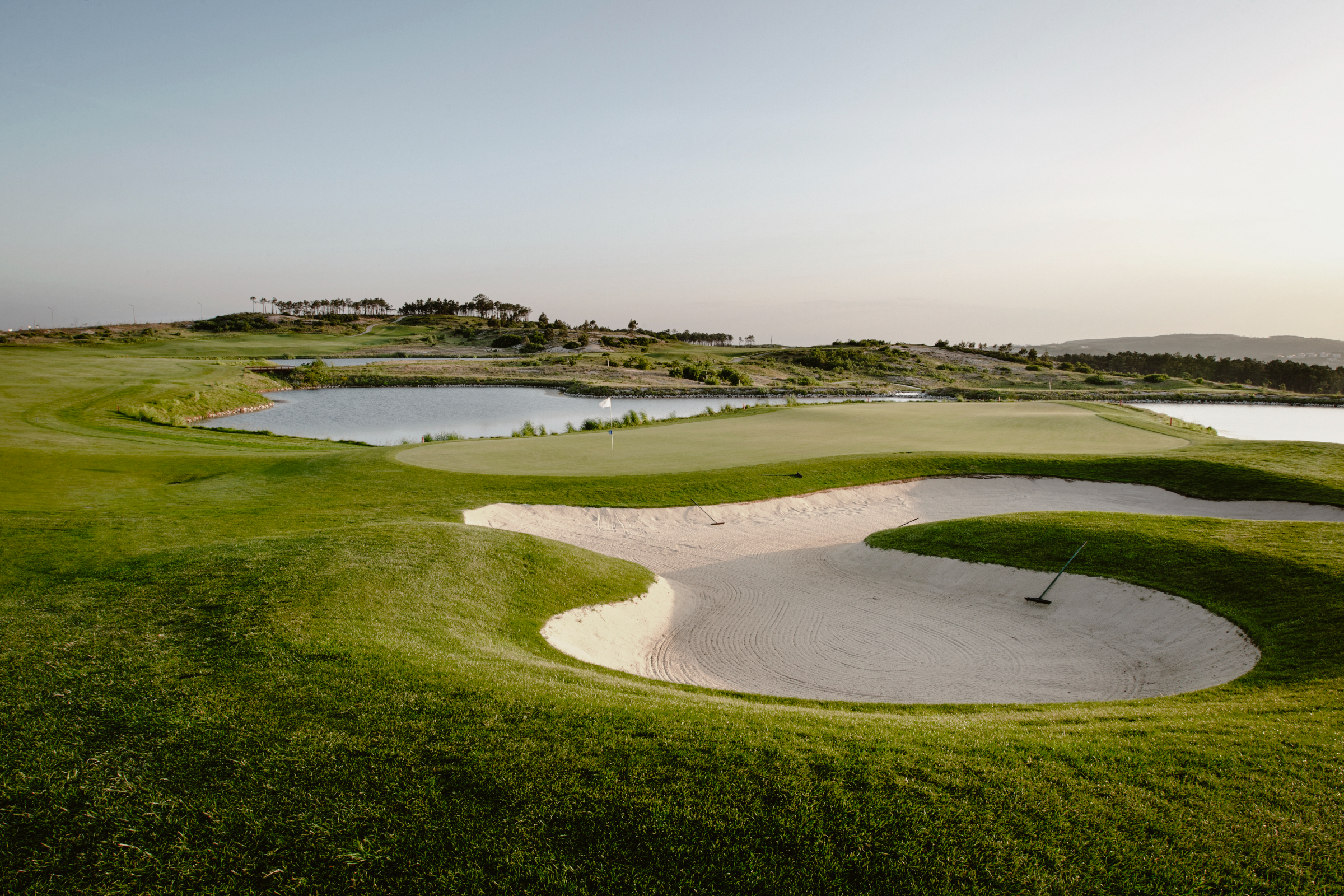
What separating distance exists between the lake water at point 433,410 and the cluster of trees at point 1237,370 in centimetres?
6254

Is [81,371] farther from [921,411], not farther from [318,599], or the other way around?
[921,411]

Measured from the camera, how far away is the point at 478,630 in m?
8.31

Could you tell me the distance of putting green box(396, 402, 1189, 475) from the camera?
65.7ft

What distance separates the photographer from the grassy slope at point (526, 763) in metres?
3.77

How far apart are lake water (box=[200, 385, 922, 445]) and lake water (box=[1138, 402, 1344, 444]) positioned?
22.1m

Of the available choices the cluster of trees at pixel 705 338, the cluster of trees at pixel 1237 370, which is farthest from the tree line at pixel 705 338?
the cluster of trees at pixel 1237 370

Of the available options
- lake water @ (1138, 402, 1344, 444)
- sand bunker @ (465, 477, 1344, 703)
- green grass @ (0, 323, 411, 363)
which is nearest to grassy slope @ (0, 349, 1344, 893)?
sand bunker @ (465, 477, 1344, 703)

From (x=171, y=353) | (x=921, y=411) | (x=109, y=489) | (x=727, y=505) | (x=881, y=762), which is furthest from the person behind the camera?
(x=171, y=353)

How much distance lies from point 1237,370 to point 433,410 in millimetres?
115701

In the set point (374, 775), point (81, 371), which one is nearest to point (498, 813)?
point (374, 775)

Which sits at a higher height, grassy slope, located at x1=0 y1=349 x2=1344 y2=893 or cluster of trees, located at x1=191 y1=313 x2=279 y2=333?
cluster of trees, located at x1=191 y1=313 x2=279 y2=333

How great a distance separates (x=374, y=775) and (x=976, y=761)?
14.4 feet

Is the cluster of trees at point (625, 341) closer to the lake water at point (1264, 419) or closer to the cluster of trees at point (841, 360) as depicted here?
the cluster of trees at point (841, 360)

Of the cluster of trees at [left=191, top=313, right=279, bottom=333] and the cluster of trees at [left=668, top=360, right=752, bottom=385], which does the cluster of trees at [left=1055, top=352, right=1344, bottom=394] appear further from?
the cluster of trees at [left=191, top=313, right=279, bottom=333]
